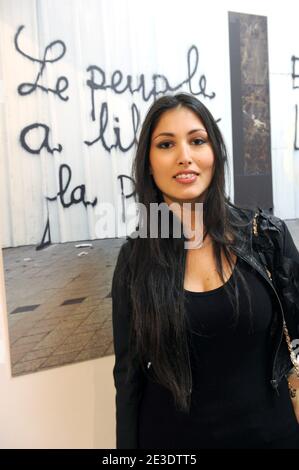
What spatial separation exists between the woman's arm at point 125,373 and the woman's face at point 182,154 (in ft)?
0.97

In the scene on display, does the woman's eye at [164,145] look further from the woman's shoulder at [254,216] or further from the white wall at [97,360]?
the white wall at [97,360]

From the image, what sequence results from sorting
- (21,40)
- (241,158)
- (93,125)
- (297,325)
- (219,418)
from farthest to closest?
1. (241,158)
2. (93,125)
3. (21,40)
4. (297,325)
5. (219,418)

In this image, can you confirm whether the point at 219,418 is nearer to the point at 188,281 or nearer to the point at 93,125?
the point at 188,281

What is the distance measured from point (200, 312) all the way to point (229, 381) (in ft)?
0.63

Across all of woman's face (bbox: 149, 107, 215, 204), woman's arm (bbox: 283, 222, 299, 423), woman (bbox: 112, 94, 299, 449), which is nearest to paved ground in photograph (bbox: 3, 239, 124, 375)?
woman (bbox: 112, 94, 299, 449)

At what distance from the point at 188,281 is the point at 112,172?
557 millimetres

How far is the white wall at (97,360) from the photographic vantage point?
1.32 metres

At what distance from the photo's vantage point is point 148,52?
1.39m

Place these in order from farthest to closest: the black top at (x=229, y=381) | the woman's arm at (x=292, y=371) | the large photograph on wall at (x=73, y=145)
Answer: the large photograph on wall at (x=73, y=145) → the woman's arm at (x=292, y=371) → the black top at (x=229, y=381)

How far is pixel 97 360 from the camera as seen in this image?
1.44 meters

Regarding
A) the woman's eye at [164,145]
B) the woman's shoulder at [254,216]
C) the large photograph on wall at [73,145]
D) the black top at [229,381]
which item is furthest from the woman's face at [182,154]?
the large photograph on wall at [73,145]

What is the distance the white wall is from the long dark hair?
40 centimetres

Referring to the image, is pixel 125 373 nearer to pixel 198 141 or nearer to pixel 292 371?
pixel 292 371

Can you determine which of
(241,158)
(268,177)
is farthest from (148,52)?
(268,177)
